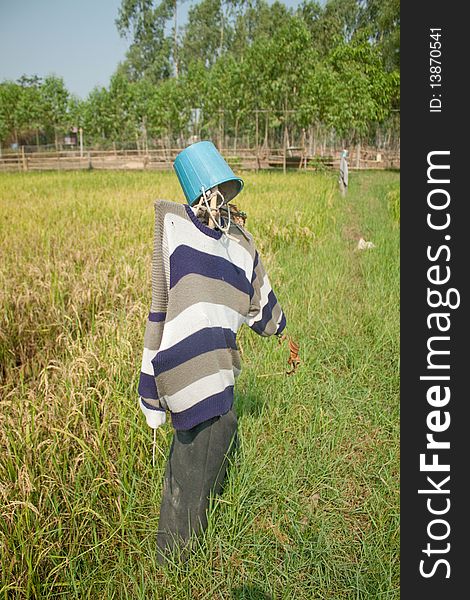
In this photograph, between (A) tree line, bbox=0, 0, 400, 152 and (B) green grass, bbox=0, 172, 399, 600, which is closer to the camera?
(B) green grass, bbox=0, 172, 399, 600

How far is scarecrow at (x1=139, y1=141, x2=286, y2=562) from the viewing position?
1359mm

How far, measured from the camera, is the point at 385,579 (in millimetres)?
1523

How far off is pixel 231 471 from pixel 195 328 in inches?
26.8

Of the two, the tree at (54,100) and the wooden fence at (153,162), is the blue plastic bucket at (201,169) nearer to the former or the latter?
the wooden fence at (153,162)

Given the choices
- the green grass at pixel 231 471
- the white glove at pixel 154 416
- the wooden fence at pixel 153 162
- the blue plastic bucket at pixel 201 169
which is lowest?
the green grass at pixel 231 471

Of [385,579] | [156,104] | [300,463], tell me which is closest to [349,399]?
[300,463]

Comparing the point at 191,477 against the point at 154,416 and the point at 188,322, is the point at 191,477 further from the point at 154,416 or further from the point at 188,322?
the point at 188,322

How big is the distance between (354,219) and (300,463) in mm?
7069

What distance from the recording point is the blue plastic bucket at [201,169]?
139 centimetres

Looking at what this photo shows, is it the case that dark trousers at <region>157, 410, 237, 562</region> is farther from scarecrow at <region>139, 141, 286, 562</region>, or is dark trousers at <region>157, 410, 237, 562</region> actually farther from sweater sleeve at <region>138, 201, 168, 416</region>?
sweater sleeve at <region>138, 201, 168, 416</region>

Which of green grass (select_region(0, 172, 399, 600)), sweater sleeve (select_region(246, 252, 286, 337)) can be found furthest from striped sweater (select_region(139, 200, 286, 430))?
green grass (select_region(0, 172, 399, 600))

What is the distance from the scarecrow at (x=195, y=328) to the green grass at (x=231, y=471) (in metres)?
0.22

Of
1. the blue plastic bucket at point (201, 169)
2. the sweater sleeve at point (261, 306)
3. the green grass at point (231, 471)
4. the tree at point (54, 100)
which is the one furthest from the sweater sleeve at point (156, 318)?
the tree at point (54, 100)

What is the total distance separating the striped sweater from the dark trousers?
78 millimetres
